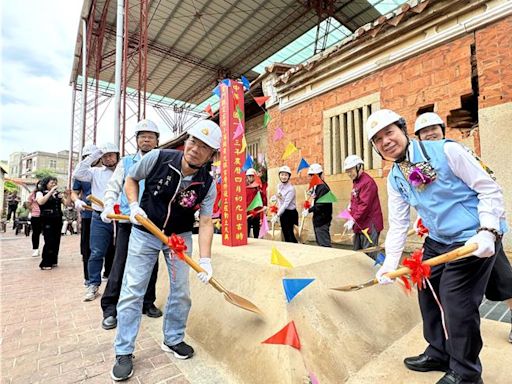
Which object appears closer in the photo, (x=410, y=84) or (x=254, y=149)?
(x=410, y=84)

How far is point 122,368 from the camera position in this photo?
1.90 metres

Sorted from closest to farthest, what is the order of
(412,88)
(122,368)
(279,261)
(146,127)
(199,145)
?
(122,368)
(199,145)
(279,261)
(146,127)
(412,88)

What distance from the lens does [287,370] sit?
1674mm

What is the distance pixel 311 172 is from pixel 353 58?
7.83 feet

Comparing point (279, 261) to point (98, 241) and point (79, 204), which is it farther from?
point (79, 204)

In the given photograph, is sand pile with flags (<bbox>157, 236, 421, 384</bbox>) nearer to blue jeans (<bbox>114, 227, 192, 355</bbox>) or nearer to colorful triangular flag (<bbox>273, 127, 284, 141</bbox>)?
blue jeans (<bbox>114, 227, 192, 355</bbox>)

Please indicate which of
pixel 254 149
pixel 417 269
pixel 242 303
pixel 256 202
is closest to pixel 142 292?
pixel 242 303

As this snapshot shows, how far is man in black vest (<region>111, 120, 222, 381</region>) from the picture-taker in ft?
6.56

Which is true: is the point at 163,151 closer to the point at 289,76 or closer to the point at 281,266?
the point at 281,266


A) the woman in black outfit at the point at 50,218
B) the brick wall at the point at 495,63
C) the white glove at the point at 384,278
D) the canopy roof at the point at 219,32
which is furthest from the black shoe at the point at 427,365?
the canopy roof at the point at 219,32

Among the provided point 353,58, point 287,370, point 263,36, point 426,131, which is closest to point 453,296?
point 287,370

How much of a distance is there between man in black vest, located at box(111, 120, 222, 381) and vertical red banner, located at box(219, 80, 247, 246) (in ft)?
4.15

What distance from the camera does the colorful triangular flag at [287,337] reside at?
177cm

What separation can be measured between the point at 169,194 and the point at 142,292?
722 mm
